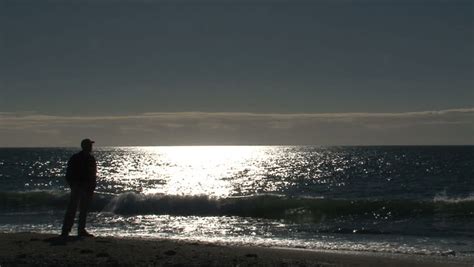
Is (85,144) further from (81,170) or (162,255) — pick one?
(162,255)

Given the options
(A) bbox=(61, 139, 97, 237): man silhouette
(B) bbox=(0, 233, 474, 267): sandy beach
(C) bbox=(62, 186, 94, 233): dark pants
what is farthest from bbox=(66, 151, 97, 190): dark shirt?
(B) bbox=(0, 233, 474, 267): sandy beach

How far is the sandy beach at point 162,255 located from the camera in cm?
938

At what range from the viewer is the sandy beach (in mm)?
9375

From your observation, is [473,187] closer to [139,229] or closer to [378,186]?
[378,186]

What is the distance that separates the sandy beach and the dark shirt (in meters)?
1.09

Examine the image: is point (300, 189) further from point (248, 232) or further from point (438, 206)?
point (248, 232)

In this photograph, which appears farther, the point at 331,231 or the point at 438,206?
the point at 438,206

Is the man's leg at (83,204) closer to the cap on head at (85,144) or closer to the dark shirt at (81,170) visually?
the dark shirt at (81,170)

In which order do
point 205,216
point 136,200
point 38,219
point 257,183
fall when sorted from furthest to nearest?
point 257,183 < point 136,200 < point 205,216 < point 38,219

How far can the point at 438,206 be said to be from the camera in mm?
23375

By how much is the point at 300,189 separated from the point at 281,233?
2568cm

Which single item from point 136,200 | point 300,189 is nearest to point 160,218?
point 136,200

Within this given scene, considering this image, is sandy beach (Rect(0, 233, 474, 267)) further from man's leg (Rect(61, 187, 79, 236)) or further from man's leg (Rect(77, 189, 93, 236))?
man's leg (Rect(77, 189, 93, 236))

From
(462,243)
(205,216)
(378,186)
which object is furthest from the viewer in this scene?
(378,186)
